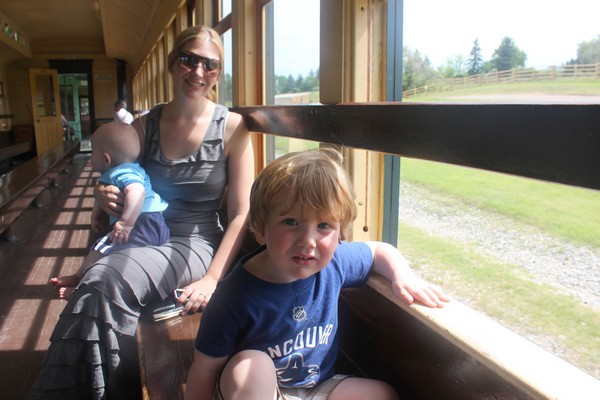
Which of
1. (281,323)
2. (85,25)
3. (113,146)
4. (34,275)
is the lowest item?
(34,275)

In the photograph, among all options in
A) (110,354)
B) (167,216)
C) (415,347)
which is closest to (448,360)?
(415,347)

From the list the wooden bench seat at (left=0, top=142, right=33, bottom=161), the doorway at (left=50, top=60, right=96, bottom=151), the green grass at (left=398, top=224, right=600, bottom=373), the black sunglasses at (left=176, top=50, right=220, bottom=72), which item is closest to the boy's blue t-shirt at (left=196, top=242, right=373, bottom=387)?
the green grass at (left=398, top=224, right=600, bottom=373)

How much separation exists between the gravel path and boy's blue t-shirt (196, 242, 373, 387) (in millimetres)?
347

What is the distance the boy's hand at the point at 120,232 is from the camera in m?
1.80

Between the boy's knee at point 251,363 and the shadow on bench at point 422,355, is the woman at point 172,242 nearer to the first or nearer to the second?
the shadow on bench at point 422,355

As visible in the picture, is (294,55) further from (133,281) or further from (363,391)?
(363,391)

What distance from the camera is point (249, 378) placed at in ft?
3.36

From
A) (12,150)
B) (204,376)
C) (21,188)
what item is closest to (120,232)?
(204,376)

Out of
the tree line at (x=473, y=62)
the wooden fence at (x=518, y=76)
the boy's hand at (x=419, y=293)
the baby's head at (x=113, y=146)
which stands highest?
the tree line at (x=473, y=62)

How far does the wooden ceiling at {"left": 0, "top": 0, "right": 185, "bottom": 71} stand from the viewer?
26.7 feet

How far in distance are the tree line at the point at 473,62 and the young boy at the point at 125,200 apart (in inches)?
39.6

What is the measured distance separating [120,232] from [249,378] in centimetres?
98

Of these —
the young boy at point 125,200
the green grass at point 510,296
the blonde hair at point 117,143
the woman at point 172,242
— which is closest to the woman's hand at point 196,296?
the woman at point 172,242

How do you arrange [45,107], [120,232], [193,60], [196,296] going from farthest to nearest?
[45,107]
[193,60]
[120,232]
[196,296]
